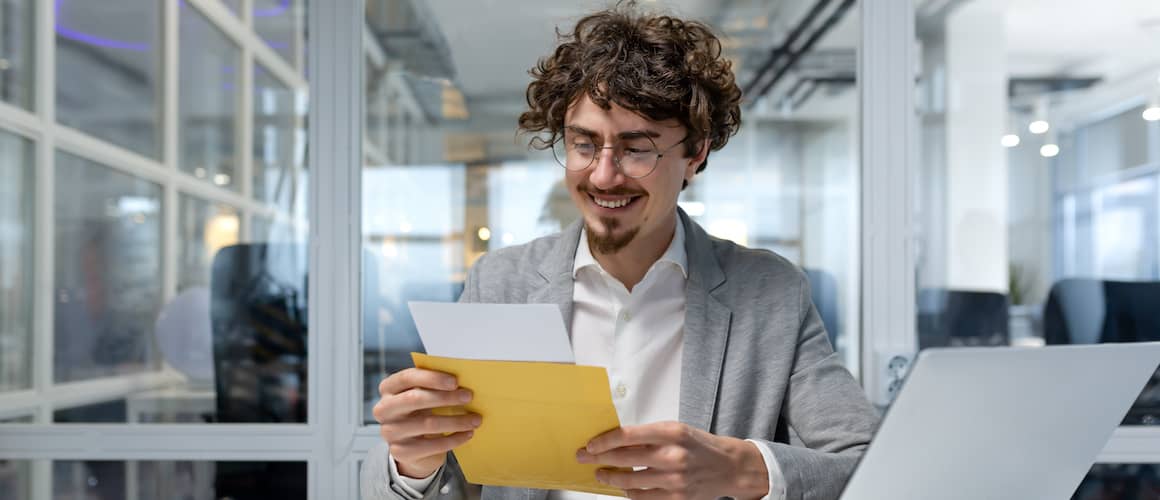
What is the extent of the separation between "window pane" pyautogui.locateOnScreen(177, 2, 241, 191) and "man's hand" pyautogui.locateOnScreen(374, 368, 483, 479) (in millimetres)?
1364

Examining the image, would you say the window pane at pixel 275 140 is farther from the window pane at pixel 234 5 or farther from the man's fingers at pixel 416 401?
the man's fingers at pixel 416 401

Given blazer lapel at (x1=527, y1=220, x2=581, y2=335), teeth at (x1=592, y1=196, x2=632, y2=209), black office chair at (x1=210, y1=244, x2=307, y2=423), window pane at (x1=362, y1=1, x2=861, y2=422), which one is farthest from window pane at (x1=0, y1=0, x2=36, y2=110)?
teeth at (x1=592, y1=196, x2=632, y2=209)

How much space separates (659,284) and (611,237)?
0.15 metres

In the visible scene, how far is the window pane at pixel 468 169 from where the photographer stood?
2.28 meters

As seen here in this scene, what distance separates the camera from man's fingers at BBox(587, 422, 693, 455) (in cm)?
100

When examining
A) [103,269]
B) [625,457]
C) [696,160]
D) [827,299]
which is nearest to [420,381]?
[625,457]

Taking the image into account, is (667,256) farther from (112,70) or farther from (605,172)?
(112,70)

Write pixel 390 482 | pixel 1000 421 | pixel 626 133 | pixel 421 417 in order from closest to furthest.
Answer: pixel 1000 421 → pixel 421 417 → pixel 390 482 → pixel 626 133

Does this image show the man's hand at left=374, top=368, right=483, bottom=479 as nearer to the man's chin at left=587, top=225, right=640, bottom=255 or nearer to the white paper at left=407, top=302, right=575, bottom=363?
the white paper at left=407, top=302, right=575, bottom=363

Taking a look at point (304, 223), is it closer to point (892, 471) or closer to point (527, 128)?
point (527, 128)

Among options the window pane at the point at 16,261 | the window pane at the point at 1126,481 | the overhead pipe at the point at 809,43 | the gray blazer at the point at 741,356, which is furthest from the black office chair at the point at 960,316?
the window pane at the point at 16,261

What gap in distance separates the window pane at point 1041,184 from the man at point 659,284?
90cm

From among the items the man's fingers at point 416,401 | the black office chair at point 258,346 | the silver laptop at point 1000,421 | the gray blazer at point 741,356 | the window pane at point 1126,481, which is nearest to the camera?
the silver laptop at point 1000,421

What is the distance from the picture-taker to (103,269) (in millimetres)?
2271
